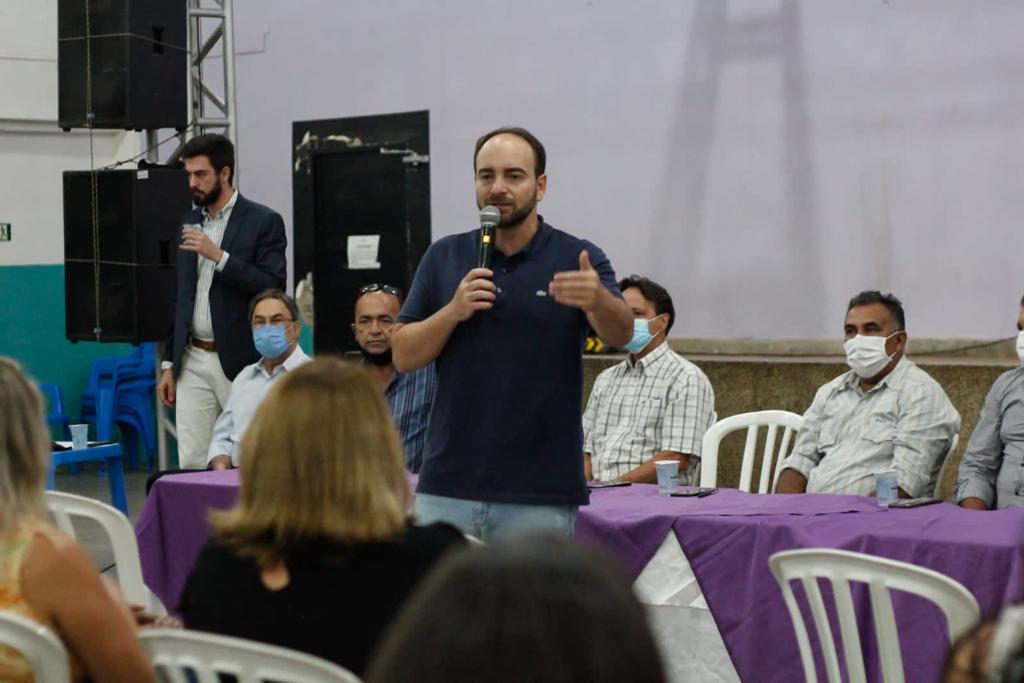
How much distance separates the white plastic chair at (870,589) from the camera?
2.31 meters

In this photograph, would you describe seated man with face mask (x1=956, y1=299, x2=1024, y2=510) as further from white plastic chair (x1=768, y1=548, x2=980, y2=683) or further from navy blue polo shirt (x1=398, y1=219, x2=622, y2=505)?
navy blue polo shirt (x1=398, y1=219, x2=622, y2=505)

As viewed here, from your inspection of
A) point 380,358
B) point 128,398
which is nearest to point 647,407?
point 380,358

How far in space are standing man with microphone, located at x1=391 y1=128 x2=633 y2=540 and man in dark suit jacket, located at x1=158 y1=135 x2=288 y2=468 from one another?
2.80 meters

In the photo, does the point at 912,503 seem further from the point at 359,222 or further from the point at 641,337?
the point at 359,222

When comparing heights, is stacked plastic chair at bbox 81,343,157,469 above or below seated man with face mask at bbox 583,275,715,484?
below

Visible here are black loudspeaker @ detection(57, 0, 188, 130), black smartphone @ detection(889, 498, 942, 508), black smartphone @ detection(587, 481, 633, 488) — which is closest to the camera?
black smartphone @ detection(889, 498, 942, 508)

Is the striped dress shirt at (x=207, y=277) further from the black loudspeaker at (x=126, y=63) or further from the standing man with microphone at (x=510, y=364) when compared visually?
the standing man with microphone at (x=510, y=364)

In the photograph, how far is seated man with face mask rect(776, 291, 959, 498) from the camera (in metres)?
3.99

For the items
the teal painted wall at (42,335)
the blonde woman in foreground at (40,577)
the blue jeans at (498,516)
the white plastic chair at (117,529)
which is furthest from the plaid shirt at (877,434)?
the teal painted wall at (42,335)

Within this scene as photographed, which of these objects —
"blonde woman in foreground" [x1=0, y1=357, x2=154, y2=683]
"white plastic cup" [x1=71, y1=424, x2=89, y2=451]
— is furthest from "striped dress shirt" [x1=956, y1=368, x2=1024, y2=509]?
"white plastic cup" [x1=71, y1=424, x2=89, y2=451]

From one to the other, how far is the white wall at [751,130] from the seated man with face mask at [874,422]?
250cm

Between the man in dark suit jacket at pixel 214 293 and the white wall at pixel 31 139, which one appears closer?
the man in dark suit jacket at pixel 214 293

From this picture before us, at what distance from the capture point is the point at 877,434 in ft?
13.4

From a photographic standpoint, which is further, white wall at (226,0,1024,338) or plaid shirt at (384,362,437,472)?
white wall at (226,0,1024,338)
